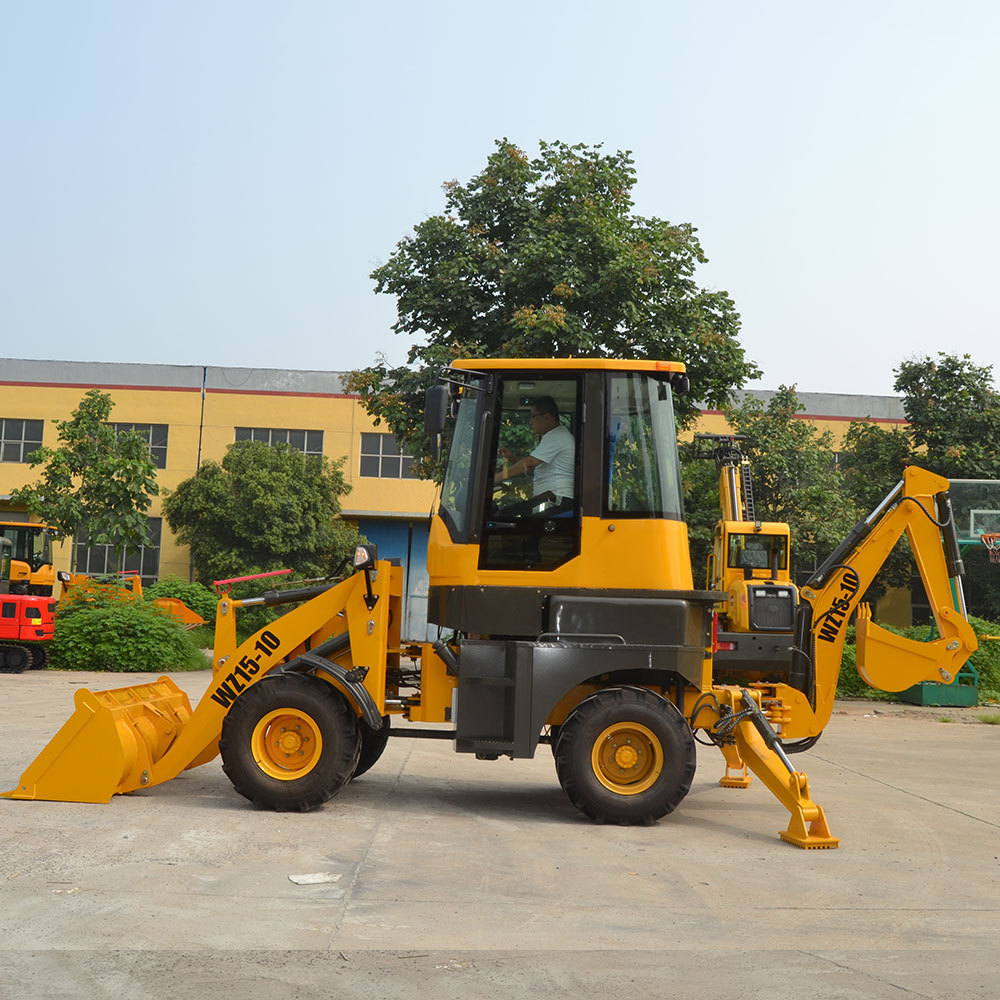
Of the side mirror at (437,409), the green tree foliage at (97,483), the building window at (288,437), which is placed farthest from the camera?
the building window at (288,437)

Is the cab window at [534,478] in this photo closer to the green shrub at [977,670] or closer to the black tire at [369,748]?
the black tire at [369,748]

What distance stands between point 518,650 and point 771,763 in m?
1.82

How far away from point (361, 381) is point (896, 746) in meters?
10.9

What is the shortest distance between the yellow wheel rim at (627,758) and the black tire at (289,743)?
1.66m

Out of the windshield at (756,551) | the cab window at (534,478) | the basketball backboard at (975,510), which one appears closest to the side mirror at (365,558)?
the cab window at (534,478)

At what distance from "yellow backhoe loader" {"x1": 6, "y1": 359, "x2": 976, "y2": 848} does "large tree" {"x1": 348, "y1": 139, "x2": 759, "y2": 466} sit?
9.85 meters

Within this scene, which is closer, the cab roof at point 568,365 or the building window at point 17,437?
the cab roof at point 568,365

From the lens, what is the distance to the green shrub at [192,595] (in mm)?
28703

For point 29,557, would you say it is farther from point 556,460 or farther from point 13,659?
point 556,460

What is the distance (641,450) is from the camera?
7.98m

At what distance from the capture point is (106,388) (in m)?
36.7

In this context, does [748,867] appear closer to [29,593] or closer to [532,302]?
[532,302]

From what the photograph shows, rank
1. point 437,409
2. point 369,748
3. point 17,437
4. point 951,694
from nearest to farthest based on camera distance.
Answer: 1. point 437,409
2. point 369,748
3. point 951,694
4. point 17,437

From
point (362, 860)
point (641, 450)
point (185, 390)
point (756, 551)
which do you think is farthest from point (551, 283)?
point (185, 390)
